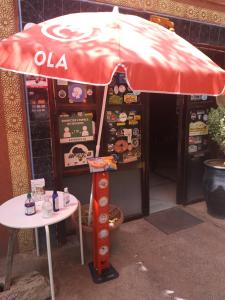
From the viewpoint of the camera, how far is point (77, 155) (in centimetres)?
343

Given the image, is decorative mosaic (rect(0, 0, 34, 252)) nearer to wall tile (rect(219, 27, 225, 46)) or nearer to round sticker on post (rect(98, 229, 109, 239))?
round sticker on post (rect(98, 229, 109, 239))

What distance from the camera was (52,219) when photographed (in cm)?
233

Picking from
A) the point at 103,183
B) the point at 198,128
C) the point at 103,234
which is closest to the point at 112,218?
the point at 103,234

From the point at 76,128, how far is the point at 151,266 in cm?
182

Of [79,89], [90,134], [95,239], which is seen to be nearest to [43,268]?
[95,239]

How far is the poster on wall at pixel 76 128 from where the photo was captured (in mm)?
3271

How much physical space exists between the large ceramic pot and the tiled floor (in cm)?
68

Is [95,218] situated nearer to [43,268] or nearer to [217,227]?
[43,268]

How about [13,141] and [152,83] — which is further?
[13,141]

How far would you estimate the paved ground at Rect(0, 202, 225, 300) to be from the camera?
101 inches

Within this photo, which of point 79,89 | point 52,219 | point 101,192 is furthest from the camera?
point 79,89

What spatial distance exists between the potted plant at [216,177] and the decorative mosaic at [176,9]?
4.56ft

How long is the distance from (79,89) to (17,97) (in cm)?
75

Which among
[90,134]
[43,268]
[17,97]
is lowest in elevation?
[43,268]
